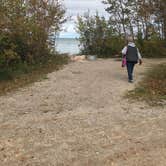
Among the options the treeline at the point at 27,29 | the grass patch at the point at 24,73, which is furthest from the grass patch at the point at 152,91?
the treeline at the point at 27,29

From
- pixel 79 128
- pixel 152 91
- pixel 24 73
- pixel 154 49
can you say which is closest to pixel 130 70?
pixel 152 91

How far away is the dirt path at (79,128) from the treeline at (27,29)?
3.87 meters

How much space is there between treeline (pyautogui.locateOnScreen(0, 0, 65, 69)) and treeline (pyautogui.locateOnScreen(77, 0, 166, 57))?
4404 millimetres

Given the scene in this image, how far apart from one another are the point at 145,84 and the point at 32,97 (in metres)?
3.56

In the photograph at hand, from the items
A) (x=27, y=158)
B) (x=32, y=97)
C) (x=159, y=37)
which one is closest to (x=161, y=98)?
(x=32, y=97)

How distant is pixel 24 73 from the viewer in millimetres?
16812

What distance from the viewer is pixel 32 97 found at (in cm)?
1190

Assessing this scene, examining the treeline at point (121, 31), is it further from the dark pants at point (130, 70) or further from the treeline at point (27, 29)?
the dark pants at point (130, 70)

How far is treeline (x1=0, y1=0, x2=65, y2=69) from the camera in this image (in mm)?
16797

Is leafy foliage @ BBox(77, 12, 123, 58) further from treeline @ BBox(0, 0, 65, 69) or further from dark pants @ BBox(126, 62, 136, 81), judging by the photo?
dark pants @ BBox(126, 62, 136, 81)

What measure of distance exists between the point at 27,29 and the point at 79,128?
395 inches

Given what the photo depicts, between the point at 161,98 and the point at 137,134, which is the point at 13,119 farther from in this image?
the point at 161,98

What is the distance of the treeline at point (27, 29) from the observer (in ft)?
55.1

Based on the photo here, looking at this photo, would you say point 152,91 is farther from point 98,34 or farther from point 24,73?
point 98,34
